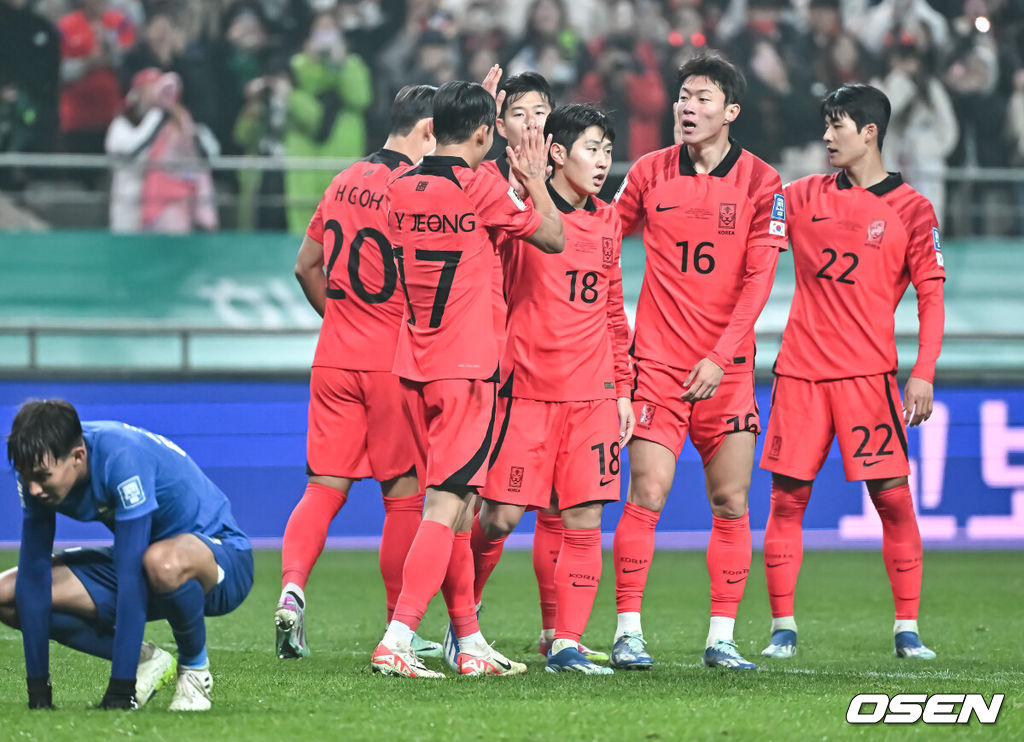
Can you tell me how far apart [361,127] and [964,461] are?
5485 mm

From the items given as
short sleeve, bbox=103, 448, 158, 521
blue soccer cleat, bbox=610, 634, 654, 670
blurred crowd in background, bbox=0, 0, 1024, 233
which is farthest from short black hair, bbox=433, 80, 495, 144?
blurred crowd in background, bbox=0, 0, 1024, 233

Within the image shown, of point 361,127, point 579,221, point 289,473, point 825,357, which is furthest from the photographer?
point 361,127

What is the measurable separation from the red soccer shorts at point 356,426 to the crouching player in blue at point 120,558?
1.46 meters

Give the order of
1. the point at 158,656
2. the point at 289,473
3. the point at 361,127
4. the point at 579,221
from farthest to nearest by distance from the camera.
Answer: the point at 361,127 < the point at 289,473 < the point at 579,221 < the point at 158,656

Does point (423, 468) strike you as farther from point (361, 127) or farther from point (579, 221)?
point (361, 127)

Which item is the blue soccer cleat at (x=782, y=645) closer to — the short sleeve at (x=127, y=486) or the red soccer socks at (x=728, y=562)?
the red soccer socks at (x=728, y=562)

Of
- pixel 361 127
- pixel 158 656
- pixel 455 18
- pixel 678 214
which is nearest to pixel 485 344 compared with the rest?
pixel 678 214

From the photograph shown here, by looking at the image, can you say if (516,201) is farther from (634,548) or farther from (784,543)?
(784,543)

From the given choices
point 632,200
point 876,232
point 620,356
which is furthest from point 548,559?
point 876,232

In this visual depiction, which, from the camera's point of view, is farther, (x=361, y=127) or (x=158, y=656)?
(x=361, y=127)

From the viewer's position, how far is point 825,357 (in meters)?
6.28

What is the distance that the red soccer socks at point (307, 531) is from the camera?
19.3ft

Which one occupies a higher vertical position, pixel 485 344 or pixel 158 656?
pixel 485 344

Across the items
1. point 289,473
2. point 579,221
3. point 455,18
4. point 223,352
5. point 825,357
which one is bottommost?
point 289,473
